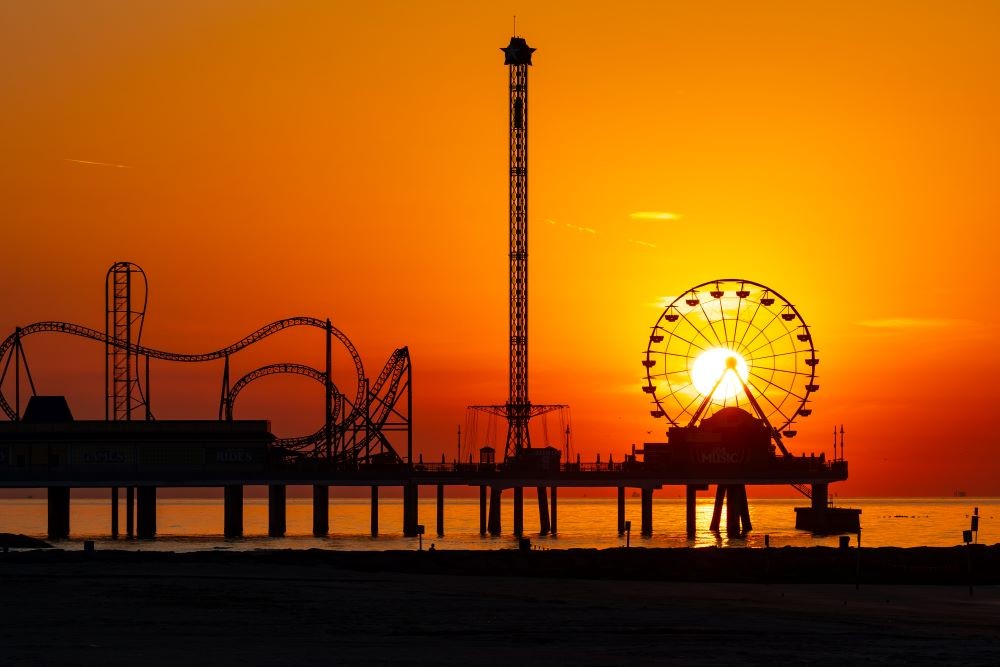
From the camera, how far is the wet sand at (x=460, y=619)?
4091 cm

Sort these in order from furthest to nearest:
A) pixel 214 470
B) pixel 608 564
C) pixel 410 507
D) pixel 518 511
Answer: pixel 518 511 → pixel 410 507 → pixel 214 470 → pixel 608 564

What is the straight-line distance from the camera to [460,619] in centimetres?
4922

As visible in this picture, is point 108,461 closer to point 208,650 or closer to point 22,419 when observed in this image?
point 22,419

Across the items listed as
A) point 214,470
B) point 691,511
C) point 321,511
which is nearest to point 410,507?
point 321,511

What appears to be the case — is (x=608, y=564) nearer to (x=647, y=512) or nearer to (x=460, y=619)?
(x=460, y=619)

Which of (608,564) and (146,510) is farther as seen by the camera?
(146,510)

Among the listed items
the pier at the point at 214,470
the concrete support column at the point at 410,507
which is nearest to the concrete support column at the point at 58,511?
the pier at the point at 214,470

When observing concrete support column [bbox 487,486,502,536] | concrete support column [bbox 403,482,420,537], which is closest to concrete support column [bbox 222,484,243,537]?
concrete support column [bbox 403,482,420,537]

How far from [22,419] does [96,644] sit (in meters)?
93.9

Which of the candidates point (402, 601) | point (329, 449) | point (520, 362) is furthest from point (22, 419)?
point (402, 601)

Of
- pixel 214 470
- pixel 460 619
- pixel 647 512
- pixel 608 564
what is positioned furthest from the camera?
pixel 647 512

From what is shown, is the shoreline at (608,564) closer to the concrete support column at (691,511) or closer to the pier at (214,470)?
the pier at (214,470)

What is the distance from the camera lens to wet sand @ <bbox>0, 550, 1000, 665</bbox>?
40906 mm

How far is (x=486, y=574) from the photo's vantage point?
248 ft
